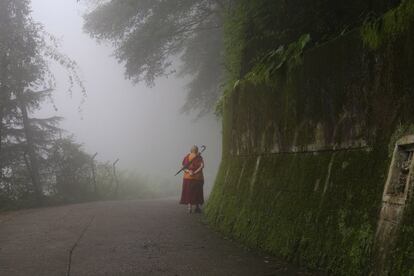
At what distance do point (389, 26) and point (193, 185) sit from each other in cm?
849

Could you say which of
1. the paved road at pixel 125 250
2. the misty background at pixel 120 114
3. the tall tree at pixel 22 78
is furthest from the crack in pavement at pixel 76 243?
the misty background at pixel 120 114

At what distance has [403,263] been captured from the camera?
3398mm

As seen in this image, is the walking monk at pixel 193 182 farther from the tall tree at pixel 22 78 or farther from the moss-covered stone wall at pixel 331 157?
the tall tree at pixel 22 78

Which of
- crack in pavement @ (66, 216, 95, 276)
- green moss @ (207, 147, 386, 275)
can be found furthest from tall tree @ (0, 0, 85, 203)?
green moss @ (207, 147, 386, 275)

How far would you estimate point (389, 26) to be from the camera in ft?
13.5

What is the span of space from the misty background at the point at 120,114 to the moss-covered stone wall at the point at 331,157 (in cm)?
4136

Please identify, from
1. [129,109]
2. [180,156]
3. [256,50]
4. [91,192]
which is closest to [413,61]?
[256,50]

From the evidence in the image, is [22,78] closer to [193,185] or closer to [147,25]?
[147,25]

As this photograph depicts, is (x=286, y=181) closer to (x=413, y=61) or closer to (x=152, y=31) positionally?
(x=413, y=61)

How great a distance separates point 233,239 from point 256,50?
333 centimetres

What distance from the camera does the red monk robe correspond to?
11953mm

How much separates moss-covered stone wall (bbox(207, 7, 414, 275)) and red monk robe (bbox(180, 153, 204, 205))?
4354 mm

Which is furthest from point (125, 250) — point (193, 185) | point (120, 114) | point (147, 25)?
point (120, 114)

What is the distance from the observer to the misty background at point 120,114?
246 feet
